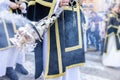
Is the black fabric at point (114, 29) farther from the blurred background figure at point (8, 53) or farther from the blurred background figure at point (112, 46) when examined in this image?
the blurred background figure at point (8, 53)

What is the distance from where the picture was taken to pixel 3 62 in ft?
4.19

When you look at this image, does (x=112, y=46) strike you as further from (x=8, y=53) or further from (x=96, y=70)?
(x=8, y=53)

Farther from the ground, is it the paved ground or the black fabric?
the black fabric

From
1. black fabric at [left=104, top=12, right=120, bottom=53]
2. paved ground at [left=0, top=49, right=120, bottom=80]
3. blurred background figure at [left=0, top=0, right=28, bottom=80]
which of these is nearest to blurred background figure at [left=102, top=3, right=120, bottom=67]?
black fabric at [left=104, top=12, right=120, bottom=53]

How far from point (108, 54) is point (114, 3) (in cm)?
50

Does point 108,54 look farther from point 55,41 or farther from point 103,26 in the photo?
point 55,41

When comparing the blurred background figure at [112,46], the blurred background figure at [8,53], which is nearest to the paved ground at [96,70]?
the blurred background figure at [112,46]

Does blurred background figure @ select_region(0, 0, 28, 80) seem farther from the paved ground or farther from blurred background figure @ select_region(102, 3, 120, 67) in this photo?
blurred background figure @ select_region(102, 3, 120, 67)

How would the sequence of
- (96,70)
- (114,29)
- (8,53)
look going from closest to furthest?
1. (8,53)
2. (96,70)
3. (114,29)

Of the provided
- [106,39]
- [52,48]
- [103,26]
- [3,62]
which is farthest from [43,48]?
[106,39]

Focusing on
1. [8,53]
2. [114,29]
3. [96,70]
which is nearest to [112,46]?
[114,29]

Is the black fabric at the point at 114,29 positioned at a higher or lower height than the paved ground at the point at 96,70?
higher

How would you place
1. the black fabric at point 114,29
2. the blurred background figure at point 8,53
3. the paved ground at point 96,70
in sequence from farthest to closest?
the black fabric at point 114,29
the paved ground at point 96,70
the blurred background figure at point 8,53

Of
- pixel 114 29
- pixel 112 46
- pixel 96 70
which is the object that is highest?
pixel 114 29
